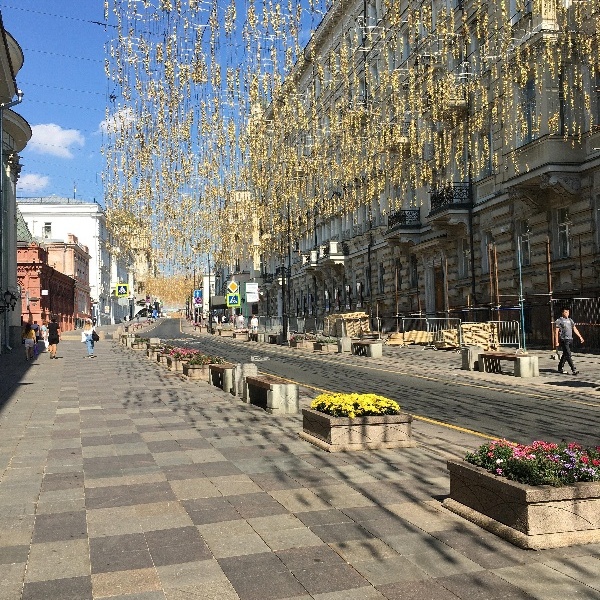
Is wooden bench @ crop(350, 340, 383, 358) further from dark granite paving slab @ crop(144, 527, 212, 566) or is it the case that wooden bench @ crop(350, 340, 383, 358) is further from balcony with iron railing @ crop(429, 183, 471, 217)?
dark granite paving slab @ crop(144, 527, 212, 566)

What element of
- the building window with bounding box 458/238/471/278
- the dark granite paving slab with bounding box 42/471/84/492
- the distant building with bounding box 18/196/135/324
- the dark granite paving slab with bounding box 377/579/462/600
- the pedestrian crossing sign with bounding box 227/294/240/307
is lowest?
the dark granite paving slab with bounding box 377/579/462/600

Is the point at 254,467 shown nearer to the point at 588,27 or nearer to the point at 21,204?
the point at 588,27

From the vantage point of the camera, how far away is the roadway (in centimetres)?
1148

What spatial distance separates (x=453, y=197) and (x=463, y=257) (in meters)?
3.50

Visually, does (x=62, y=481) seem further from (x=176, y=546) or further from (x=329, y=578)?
(x=329, y=578)

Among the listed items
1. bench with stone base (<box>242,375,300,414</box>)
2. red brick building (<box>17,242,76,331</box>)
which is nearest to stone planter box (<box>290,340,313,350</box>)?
bench with stone base (<box>242,375,300,414</box>)

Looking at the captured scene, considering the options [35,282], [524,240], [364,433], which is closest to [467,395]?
[364,433]

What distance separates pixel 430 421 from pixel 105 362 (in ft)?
69.1

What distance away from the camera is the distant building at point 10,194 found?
3989 cm

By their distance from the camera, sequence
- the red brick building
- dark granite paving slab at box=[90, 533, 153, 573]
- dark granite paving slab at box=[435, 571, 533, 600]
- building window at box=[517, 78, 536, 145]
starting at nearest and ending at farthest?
dark granite paving slab at box=[435, 571, 533, 600]
dark granite paving slab at box=[90, 533, 153, 573]
building window at box=[517, 78, 536, 145]
the red brick building

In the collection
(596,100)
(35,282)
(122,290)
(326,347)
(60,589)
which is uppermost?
(596,100)

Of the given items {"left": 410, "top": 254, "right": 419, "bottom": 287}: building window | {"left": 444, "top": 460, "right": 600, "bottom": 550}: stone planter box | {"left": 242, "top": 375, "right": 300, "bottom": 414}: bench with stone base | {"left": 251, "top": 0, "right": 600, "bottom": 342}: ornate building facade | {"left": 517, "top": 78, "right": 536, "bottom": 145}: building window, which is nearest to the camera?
{"left": 444, "top": 460, "right": 600, "bottom": 550}: stone planter box

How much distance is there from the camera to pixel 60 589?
482cm

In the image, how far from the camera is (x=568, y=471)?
5723 millimetres
